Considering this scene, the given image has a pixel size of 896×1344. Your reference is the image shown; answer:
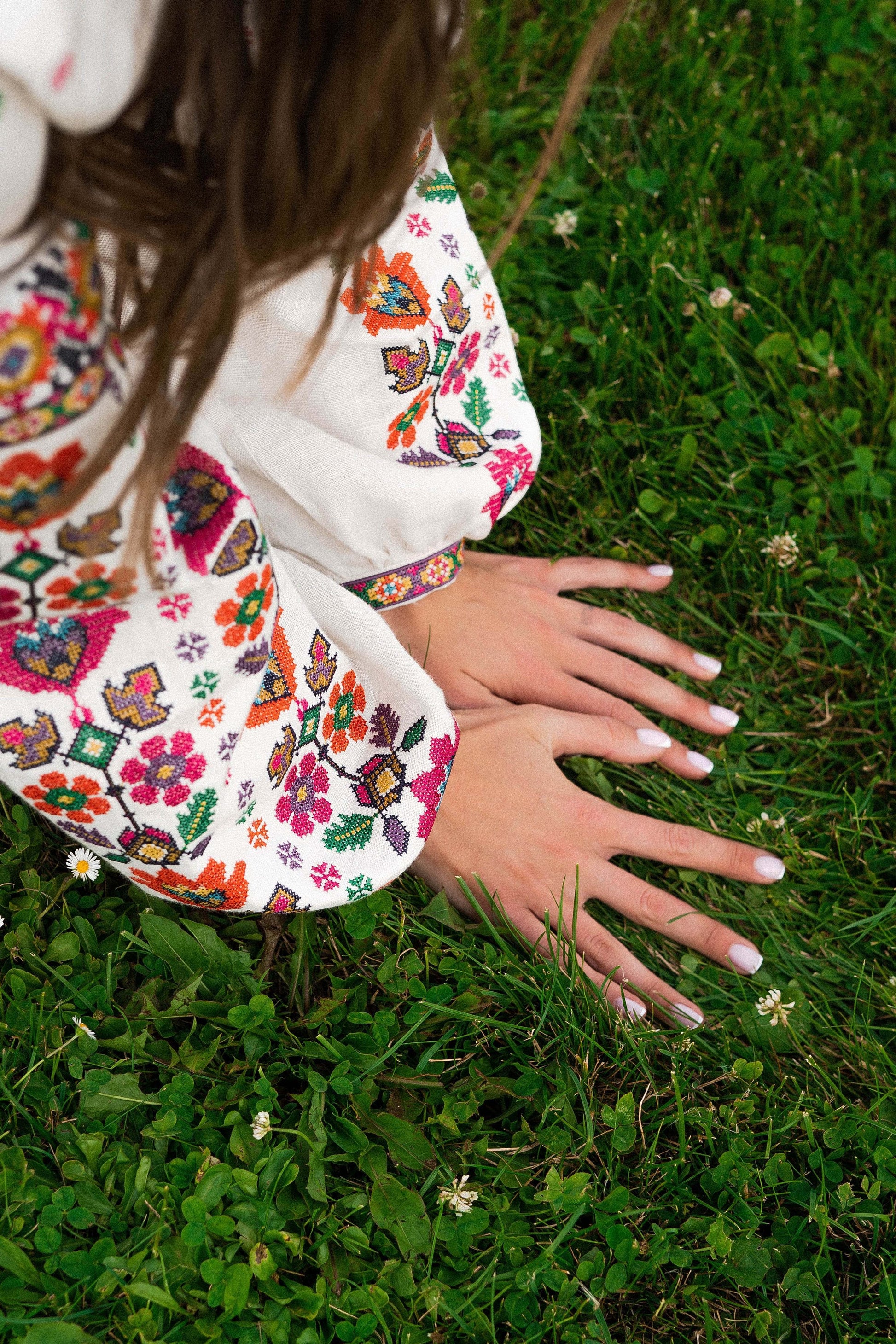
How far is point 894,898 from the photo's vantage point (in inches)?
67.3

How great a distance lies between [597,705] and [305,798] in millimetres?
671

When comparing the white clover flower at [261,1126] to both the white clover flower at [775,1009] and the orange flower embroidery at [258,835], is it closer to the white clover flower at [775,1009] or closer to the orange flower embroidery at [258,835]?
the orange flower embroidery at [258,835]

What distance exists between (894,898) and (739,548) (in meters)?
0.69

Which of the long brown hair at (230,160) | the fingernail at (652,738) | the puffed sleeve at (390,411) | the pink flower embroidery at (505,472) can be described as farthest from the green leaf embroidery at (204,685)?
the fingernail at (652,738)

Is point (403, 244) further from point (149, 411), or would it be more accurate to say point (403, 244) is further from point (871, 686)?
point (871, 686)

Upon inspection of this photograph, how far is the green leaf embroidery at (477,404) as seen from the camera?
152 cm

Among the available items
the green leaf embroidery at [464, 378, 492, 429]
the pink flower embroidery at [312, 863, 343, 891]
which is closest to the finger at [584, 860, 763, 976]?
the pink flower embroidery at [312, 863, 343, 891]

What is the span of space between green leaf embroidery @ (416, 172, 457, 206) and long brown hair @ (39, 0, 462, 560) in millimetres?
489

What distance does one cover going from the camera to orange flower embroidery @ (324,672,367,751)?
1.33 meters

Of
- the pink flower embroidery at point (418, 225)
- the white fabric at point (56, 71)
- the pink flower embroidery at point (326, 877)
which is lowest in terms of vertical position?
the pink flower embroidery at point (326, 877)

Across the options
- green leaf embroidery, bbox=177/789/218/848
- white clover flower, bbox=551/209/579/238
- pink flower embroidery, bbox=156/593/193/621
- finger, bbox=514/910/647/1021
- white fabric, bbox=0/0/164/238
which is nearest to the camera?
white fabric, bbox=0/0/164/238

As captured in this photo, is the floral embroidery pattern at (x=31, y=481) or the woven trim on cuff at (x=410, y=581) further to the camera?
the woven trim on cuff at (x=410, y=581)

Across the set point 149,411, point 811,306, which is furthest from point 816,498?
point 149,411

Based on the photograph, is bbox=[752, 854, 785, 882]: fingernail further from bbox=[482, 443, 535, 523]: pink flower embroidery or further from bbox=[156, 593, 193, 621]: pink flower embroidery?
bbox=[156, 593, 193, 621]: pink flower embroidery
